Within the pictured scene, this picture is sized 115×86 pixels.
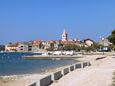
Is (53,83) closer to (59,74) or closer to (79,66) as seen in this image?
(59,74)

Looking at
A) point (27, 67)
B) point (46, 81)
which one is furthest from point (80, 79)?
point (27, 67)

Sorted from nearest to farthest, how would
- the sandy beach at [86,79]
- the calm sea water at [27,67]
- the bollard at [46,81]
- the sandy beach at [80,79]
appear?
1. the bollard at [46,81]
2. the sandy beach at [86,79]
3. the sandy beach at [80,79]
4. the calm sea water at [27,67]

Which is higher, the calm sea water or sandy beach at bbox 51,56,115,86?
the calm sea water

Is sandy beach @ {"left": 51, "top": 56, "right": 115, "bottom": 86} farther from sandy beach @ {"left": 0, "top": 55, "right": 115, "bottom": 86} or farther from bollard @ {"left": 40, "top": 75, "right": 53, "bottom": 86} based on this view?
bollard @ {"left": 40, "top": 75, "right": 53, "bottom": 86}

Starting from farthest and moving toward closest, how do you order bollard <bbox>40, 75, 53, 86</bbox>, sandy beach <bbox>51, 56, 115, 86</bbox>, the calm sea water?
the calm sea water < sandy beach <bbox>51, 56, 115, 86</bbox> < bollard <bbox>40, 75, 53, 86</bbox>

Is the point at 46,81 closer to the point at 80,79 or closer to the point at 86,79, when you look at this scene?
the point at 80,79

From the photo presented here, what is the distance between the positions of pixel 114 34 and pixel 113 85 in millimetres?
65065

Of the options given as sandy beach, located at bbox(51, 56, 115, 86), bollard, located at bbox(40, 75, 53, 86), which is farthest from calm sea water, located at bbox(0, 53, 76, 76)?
bollard, located at bbox(40, 75, 53, 86)

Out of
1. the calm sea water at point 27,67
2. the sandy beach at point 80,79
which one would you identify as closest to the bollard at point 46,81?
the sandy beach at point 80,79

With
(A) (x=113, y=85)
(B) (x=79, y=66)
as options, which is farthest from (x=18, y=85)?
(B) (x=79, y=66)

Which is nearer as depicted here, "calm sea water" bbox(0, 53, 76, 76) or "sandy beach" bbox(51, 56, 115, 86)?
"sandy beach" bbox(51, 56, 115, 86)

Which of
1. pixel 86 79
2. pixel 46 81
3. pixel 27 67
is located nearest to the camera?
pixel 46 81

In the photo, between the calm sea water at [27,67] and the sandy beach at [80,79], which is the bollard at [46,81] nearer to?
the sandy beach at [80,79]

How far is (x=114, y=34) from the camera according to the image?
284 feet
